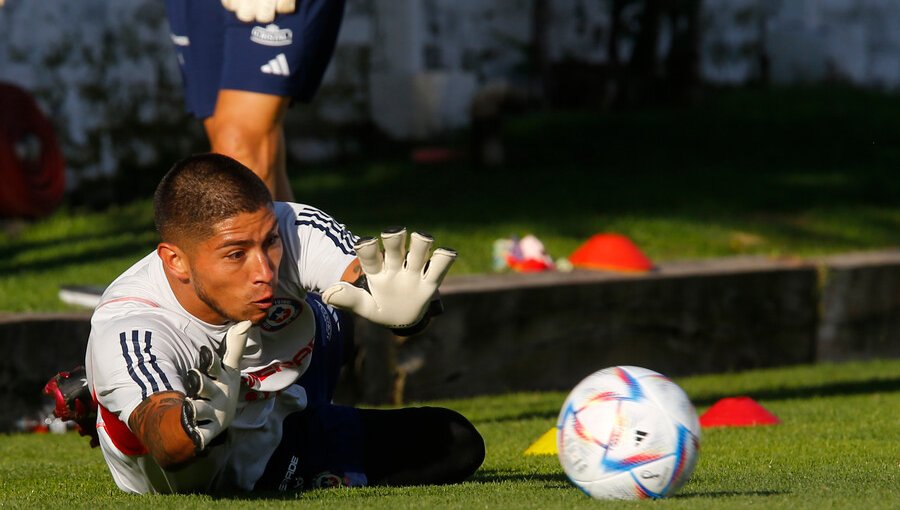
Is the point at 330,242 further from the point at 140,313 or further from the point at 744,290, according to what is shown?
the point at 744,290

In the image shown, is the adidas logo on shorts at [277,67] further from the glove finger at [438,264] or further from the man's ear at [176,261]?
the glove finger at [438,264]

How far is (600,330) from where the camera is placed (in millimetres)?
8375

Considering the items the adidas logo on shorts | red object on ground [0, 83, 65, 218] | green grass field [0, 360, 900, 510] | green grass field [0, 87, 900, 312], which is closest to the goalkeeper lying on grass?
green grass field [0, 360, 900, 510]

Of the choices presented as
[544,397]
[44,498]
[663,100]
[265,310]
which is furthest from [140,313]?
[663,100]

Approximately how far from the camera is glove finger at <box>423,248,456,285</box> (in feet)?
12.4

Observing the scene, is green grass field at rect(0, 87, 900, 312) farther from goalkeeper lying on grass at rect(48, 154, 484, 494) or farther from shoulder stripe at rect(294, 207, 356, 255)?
shoulder stripe at rect(294, 207, 356, 255)

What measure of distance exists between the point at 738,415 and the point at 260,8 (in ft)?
8.32

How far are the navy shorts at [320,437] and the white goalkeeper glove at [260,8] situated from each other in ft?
4.92

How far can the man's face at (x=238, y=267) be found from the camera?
12.5 feet

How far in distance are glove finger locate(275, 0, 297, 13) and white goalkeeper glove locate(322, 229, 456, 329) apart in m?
2.06

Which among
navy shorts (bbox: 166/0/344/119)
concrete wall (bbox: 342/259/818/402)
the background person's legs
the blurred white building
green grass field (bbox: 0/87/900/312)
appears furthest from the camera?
the blurred white building

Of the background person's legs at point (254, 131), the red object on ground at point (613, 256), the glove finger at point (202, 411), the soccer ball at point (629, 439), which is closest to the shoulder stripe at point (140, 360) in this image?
the glove finger at point (202, 411)

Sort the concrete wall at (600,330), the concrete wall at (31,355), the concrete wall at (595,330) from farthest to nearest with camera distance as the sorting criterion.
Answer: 1. the concrete wall at (595,330)
2. the concrete wall at (600,330)
3. the concrete wall at (31,355)

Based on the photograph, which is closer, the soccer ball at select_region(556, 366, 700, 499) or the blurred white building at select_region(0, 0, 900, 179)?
the soccer ball at select_region(556, 366, 700, 499)
